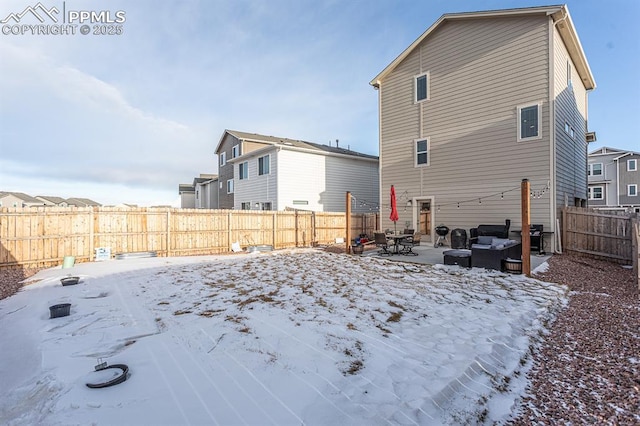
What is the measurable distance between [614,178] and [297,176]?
29.9m

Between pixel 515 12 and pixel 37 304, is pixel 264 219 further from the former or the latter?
pixel 515 12

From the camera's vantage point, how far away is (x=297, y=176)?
59.6 ft

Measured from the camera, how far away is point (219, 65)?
12.8 meters

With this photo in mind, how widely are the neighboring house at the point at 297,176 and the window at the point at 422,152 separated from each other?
22.9 feet

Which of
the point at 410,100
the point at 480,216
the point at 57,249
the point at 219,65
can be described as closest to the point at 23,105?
the point at 57,249

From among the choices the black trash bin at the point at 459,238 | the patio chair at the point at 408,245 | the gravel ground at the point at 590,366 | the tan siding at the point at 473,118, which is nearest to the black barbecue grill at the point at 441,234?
the tan siding at the point at 473,118

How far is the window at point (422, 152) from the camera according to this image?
509 inches

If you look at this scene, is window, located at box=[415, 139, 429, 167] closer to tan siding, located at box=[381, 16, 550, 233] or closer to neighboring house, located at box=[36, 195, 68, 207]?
tan siding, located at box=[381, 16, 550, 233]

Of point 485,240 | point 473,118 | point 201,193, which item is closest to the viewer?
point 485,240

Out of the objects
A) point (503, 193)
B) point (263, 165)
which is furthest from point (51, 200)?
point (503, 193)

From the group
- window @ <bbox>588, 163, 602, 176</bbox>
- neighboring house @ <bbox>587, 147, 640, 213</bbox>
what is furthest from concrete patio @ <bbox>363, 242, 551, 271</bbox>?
window @ <bbox>588, 163, 602, 176</bbox>

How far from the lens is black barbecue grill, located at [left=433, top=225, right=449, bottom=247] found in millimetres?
12328

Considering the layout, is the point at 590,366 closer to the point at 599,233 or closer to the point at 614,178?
the point at 599,233

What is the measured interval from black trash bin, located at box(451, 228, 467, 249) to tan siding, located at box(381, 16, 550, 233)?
663mm
